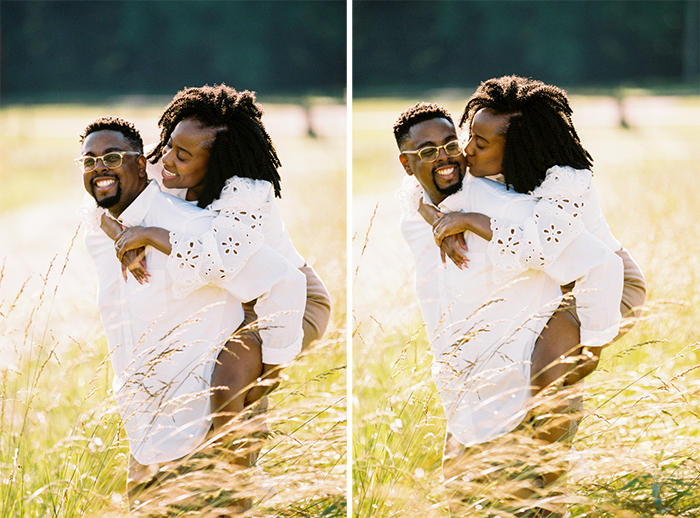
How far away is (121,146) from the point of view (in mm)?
2801

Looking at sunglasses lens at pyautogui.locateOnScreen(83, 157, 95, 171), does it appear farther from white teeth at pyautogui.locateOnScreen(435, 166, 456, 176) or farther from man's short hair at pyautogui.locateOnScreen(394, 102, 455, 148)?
white teeth at pyautogui.locateOnScreen(435, 166, 456, 176)

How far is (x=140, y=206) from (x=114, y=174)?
0.49 ft

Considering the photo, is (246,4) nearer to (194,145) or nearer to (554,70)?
(194,145)

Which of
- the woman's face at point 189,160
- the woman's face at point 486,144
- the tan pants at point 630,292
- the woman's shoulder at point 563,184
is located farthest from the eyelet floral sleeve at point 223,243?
the tan pants at point 630,292

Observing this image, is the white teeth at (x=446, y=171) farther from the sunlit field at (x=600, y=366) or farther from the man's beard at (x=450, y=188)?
the sunlit field at (x=600, y=366)

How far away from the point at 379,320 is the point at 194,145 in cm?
118

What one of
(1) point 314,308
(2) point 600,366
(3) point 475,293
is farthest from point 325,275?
(2) point 600,366

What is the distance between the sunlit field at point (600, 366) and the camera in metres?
3.05

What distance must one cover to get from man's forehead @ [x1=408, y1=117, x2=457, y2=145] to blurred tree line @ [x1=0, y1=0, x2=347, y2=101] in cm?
49

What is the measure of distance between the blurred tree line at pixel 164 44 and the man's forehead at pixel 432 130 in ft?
1.62

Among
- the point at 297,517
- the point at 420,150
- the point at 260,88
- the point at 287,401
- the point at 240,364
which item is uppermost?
the point at 260,88

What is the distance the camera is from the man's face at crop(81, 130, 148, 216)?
2801mm

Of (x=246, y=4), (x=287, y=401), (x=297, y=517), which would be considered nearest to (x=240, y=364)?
(x=287, y=401)

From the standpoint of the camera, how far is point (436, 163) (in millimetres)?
2977
